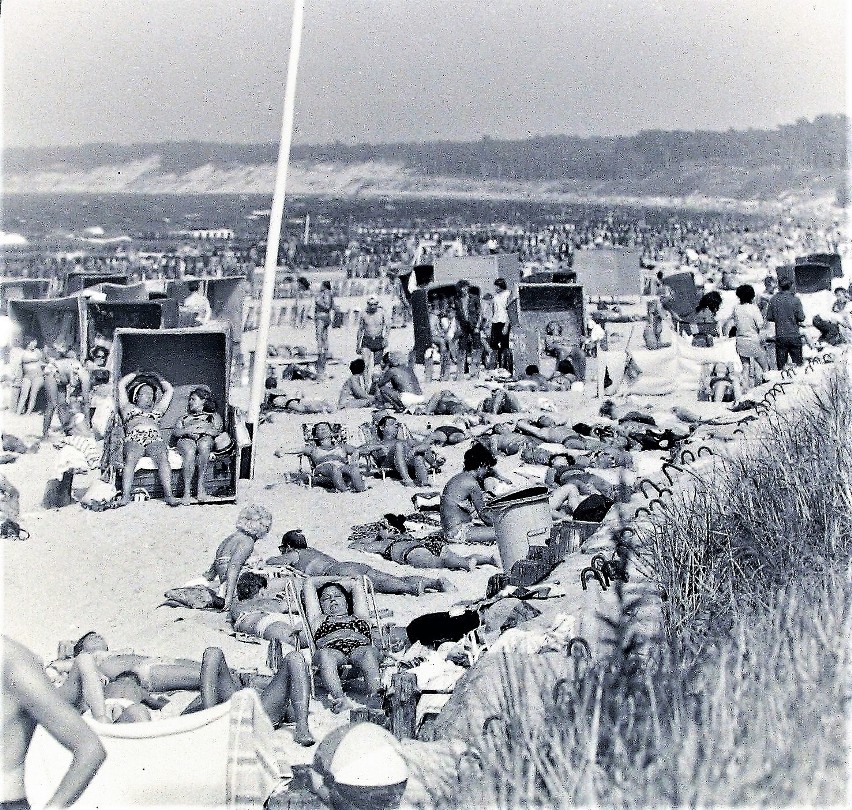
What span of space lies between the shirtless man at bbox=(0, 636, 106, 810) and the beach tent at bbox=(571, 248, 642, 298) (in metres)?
21.3

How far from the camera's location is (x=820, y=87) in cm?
5822

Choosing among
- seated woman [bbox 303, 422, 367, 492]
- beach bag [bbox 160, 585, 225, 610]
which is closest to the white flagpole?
seated woman [bbox 303, 422, 367, 492]

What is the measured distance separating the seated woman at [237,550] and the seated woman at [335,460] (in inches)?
113

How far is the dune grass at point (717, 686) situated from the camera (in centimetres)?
355

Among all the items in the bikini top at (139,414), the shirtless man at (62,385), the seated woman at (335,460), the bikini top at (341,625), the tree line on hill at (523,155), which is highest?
the tree line on hill at (523,155)

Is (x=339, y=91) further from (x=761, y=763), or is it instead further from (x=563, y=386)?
(x=761, y=763)

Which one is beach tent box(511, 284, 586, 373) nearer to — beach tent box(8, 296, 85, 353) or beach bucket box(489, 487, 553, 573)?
beach tent box(8, 296, 85, 353)

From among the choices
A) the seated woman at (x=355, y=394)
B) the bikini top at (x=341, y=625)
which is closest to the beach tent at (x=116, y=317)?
the seated woman at (x=355, y=394)

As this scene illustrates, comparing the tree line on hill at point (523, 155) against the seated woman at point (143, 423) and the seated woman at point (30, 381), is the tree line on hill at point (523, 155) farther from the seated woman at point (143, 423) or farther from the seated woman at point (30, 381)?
the seated woman at point (143, 423)

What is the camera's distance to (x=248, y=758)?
4406mm

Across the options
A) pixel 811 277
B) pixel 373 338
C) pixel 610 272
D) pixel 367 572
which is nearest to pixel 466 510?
pixel 367 572

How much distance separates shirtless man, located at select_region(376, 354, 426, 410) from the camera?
14.1 metres

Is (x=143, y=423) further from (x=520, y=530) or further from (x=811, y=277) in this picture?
(x=811, y=277)

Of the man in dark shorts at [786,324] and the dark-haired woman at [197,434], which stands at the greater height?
the man in dark shorts at [786,324]
